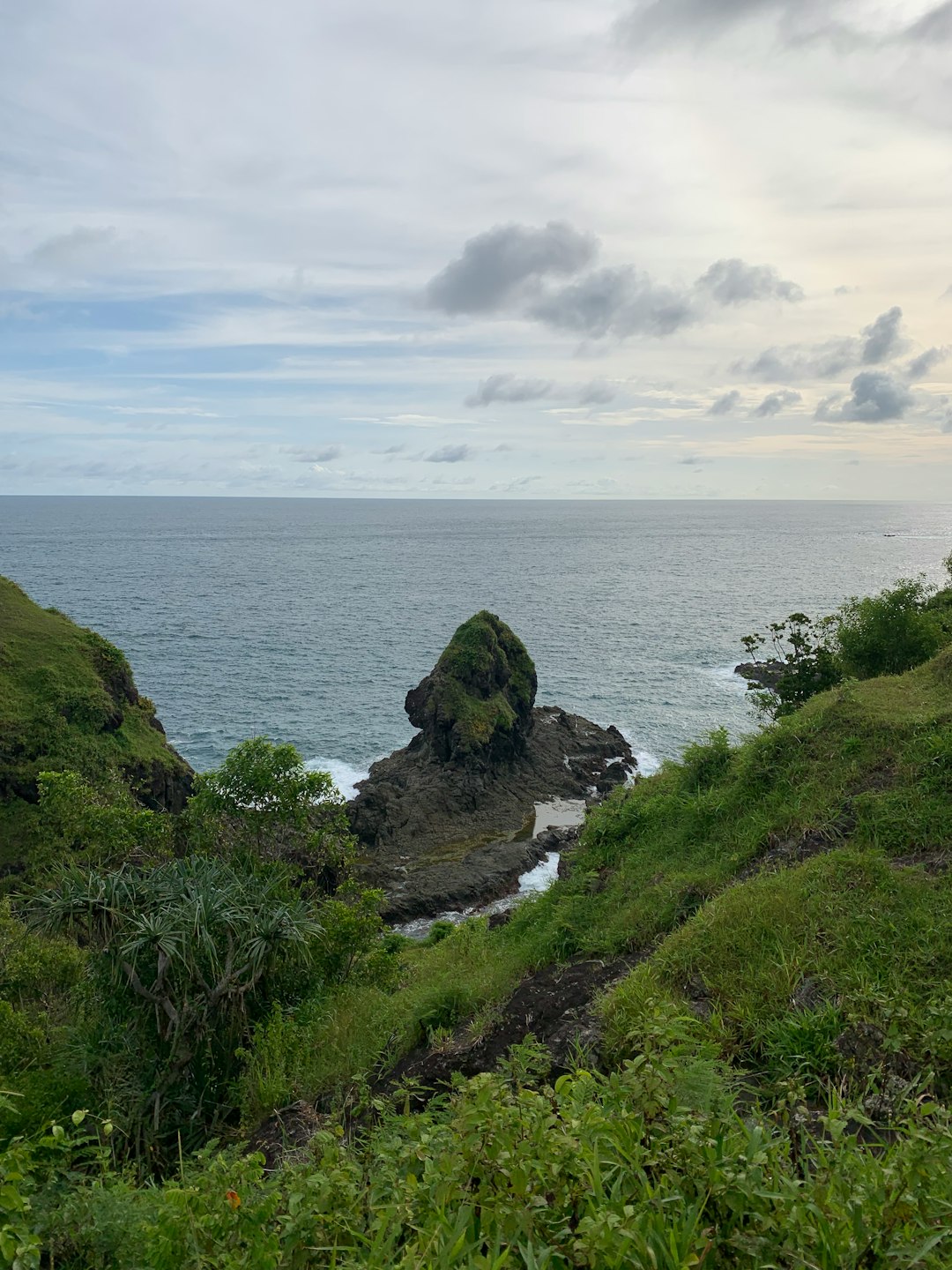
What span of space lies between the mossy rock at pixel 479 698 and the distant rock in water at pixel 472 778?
0.22ft

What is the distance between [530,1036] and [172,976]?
829 centimetres

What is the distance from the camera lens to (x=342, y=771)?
5197 cm

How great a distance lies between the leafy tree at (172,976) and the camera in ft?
42.0

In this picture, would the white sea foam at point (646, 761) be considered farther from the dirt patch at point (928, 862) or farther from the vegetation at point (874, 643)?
the dirt patch at point (928, 862)

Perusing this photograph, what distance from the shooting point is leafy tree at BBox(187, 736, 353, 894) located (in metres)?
18.6

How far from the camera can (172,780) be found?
41.6 m

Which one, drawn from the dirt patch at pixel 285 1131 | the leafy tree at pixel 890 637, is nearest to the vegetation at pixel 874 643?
the leafy tree at pixel 890 637

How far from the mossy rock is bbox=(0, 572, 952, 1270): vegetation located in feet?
85.5

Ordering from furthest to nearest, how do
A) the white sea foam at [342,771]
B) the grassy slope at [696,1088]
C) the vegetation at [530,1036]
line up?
1. the white sea foam at [342,771]
2. the vegetation at [530,1036]
3. the grassy slope at [696,1088]

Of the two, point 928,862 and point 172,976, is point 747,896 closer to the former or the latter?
point 928,862

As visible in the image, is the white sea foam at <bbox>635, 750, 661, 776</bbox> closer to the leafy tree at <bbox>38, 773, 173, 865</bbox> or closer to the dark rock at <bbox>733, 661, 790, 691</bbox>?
the dark rock at <bbox>733, 661, 790, 691</bbox>

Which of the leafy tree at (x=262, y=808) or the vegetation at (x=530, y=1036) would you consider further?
the leafy tree at (x=262, y=808)

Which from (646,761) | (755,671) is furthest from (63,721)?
(755,671)

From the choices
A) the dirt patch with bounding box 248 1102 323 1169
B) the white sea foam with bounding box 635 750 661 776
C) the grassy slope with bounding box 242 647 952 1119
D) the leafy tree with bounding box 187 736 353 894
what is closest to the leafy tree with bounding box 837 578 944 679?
the grassy slope with bounding box 242 647 952 1119
